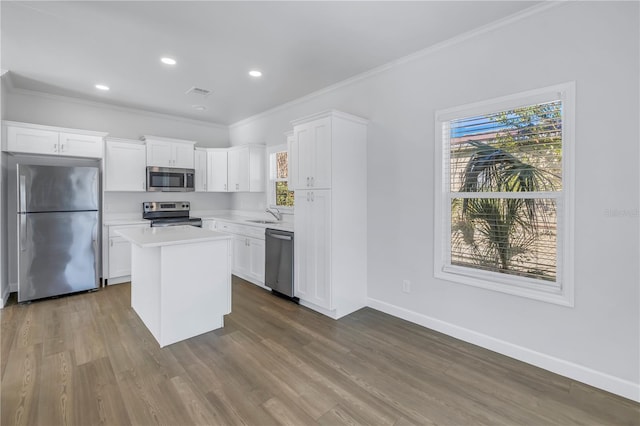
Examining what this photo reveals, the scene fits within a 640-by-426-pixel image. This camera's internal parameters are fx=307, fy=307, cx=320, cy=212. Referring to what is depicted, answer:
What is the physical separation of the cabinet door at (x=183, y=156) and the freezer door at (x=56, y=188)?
1335 millimetres

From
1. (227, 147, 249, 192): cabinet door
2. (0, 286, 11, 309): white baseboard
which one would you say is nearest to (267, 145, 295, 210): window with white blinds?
(227, 147, 249, 192): cabinet door

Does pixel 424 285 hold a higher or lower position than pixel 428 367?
higher

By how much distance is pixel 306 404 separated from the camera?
1.98 meters

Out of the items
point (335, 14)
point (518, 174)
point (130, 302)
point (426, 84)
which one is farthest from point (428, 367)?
point (130, 302)

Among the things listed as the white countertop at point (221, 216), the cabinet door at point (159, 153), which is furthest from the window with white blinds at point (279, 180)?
the cabinet door at point (159, 153)

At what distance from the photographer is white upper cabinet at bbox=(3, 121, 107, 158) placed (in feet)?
12.6

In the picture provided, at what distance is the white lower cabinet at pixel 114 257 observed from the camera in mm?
4461

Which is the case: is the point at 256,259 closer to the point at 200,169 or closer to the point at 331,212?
the point at 331,212

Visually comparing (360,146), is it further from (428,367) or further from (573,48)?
(428,367)

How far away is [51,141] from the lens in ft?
13.3

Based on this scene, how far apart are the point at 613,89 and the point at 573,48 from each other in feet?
1.35

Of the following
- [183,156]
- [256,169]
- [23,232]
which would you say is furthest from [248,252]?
[23,232]

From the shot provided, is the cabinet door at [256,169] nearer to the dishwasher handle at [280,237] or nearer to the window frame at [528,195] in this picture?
the dishwasher handle at [280,237]

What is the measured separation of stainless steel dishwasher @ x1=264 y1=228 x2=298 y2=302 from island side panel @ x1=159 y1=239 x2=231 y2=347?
0.86 m
